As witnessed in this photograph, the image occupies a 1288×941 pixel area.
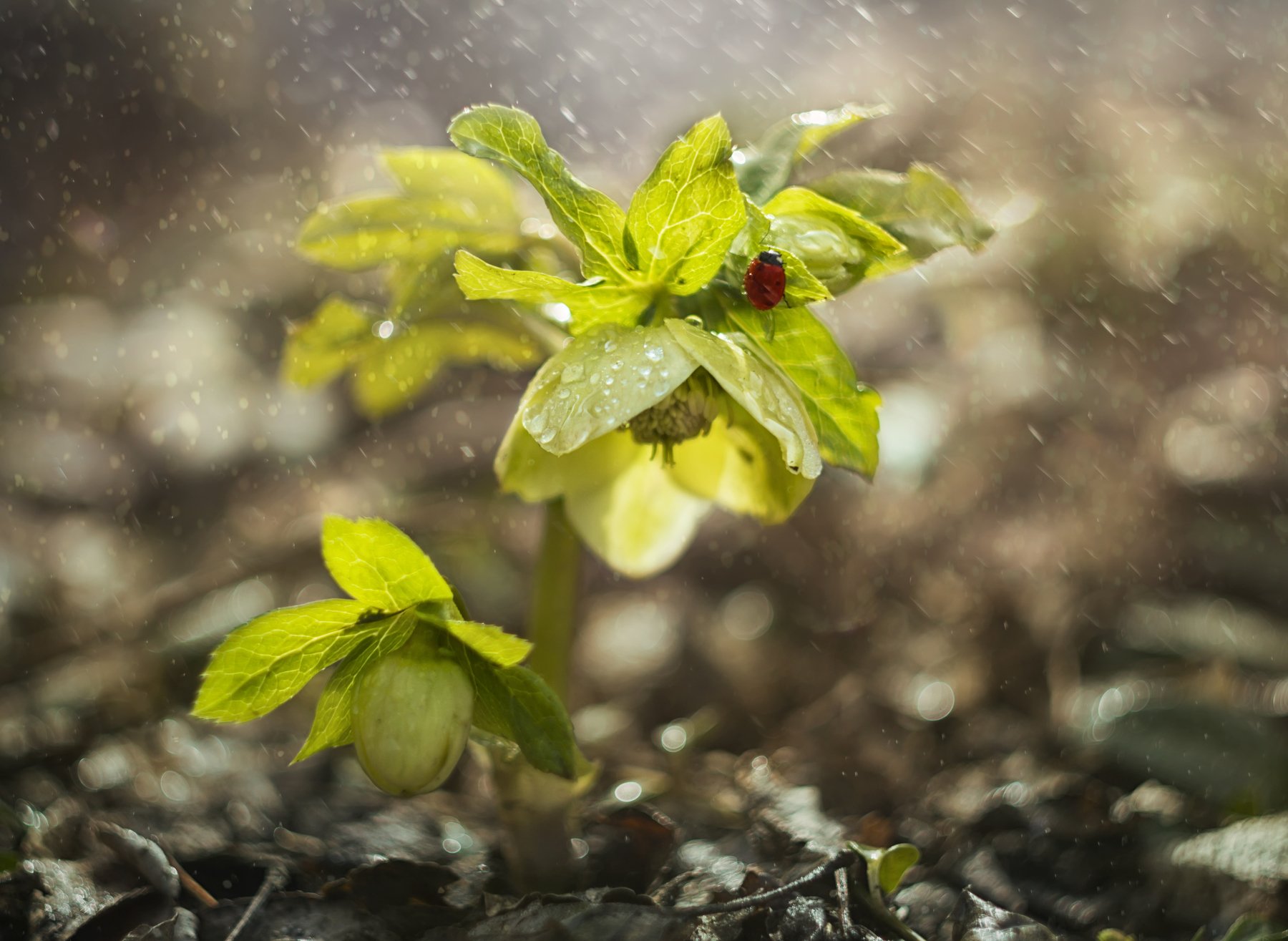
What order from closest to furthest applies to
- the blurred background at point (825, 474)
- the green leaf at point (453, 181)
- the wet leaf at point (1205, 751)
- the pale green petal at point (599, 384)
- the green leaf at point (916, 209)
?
1. the pale green petal at point (599, 384)
2. the green leaf at point (916, 209)
3. the green leaf at point (453, 181)
4. the wet leaf at point (1205, 751)
5. the blurred background at point (825, 474)

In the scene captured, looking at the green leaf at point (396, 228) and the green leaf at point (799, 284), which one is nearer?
the green leaf at point (799, 284)

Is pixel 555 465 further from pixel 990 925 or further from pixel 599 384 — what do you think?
pixel 990 925

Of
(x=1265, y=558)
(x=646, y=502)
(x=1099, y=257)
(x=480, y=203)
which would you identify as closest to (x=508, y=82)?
(x=480, y=203)

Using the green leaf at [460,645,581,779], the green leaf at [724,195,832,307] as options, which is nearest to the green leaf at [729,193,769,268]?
the green leaf at [724,195,832,307]

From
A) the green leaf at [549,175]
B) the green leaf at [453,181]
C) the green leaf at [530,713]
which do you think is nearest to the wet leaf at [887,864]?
the green leaf at [530,713]

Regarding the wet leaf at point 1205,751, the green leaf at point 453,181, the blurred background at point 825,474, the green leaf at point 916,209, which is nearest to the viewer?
the green leaf at point 916,209

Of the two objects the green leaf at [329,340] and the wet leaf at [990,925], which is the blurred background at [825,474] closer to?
the wet leaf at [990,925]

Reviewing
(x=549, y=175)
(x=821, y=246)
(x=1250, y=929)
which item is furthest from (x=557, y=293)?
(x=1250, y=929)
